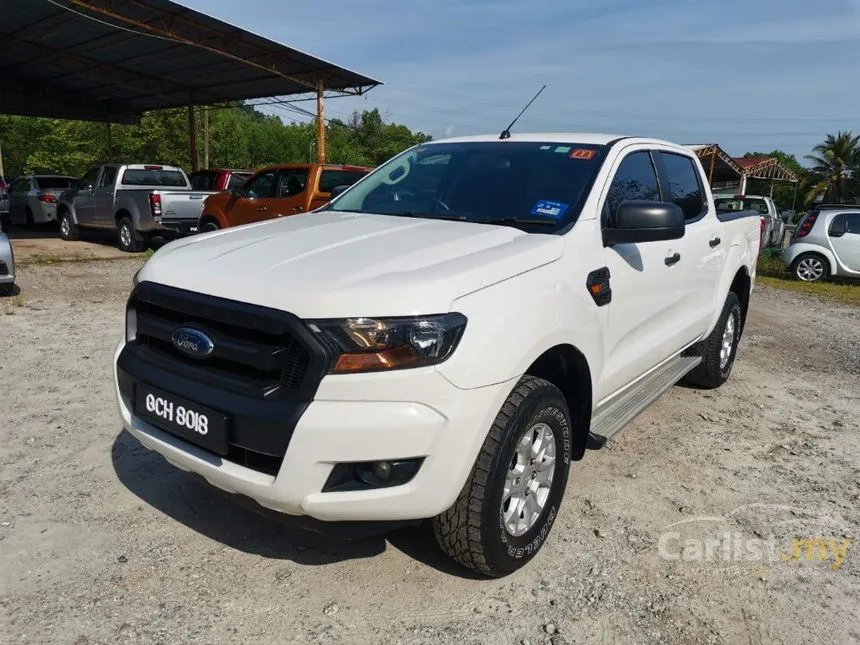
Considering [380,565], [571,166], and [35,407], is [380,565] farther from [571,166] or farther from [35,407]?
[35,407]

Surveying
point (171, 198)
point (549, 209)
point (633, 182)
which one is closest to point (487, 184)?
point (549, 209)

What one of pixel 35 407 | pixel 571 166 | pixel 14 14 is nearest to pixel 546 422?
pixel 571 166

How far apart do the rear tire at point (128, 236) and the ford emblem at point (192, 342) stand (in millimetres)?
11707

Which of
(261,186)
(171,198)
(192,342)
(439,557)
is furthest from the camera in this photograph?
(171,198)

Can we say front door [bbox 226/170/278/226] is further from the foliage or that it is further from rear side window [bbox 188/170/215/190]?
the foliage

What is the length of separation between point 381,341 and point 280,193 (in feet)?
28.8

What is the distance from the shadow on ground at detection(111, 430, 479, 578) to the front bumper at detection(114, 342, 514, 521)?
0.50 metres

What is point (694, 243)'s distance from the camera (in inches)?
170

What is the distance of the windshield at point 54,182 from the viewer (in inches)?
688

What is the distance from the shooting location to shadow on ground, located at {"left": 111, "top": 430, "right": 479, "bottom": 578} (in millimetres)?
2881

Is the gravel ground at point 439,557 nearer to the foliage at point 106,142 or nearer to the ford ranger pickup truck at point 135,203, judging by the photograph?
the ford ranger pickup truck at point 135,203

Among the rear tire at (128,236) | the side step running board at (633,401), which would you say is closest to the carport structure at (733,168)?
the rear tire at (128,236)

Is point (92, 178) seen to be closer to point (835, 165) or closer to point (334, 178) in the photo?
point (334, 178)

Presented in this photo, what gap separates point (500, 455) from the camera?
2432 millimetres
